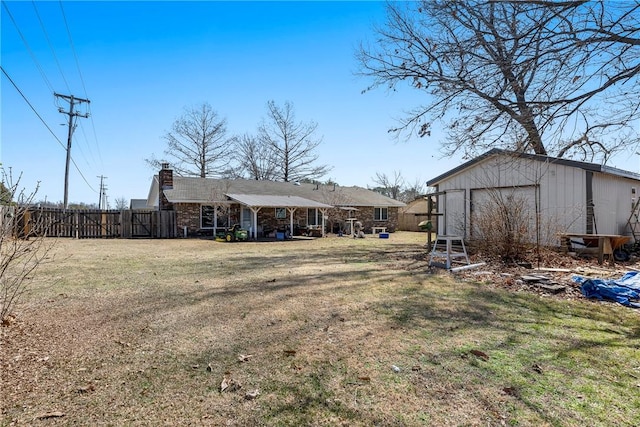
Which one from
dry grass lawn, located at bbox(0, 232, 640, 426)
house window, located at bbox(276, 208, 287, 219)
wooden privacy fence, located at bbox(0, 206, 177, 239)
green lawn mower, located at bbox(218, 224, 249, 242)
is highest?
house window, located at bbox(276, 208, 287, 219)

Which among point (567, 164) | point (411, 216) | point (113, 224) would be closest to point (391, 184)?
point (411, 216)

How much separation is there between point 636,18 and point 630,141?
276cm

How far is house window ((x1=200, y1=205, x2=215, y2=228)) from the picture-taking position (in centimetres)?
2186

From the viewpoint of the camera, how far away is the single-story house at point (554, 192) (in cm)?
1072

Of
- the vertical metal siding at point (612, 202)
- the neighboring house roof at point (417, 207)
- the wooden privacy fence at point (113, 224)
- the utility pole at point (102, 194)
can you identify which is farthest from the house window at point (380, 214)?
the utility pole at point (102, 194)

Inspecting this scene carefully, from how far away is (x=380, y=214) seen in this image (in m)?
29.0

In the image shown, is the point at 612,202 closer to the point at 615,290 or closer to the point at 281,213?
the point at 615,290

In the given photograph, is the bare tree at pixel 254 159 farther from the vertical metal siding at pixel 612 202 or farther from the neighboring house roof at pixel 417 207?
the vertical metal siding at pixel 612 202

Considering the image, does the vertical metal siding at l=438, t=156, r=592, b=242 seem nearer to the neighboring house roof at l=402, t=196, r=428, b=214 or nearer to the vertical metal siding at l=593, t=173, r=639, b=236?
the vertical metal siding at l=593, t=173, r=639, b=236

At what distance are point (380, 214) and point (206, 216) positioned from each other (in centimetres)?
1415

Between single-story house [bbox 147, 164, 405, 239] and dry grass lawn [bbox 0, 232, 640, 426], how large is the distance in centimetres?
1427

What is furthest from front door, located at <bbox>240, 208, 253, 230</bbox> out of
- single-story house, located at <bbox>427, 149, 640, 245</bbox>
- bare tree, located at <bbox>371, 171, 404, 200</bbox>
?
bare tree, located at <bbox>371, 171, 404, 200</bbox>

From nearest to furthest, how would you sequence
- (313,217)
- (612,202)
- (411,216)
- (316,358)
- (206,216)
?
(316,358) < (612,202) < (206,216) < (313,217) < (411,216)

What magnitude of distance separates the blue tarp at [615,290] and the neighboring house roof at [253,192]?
1640 centimetres
